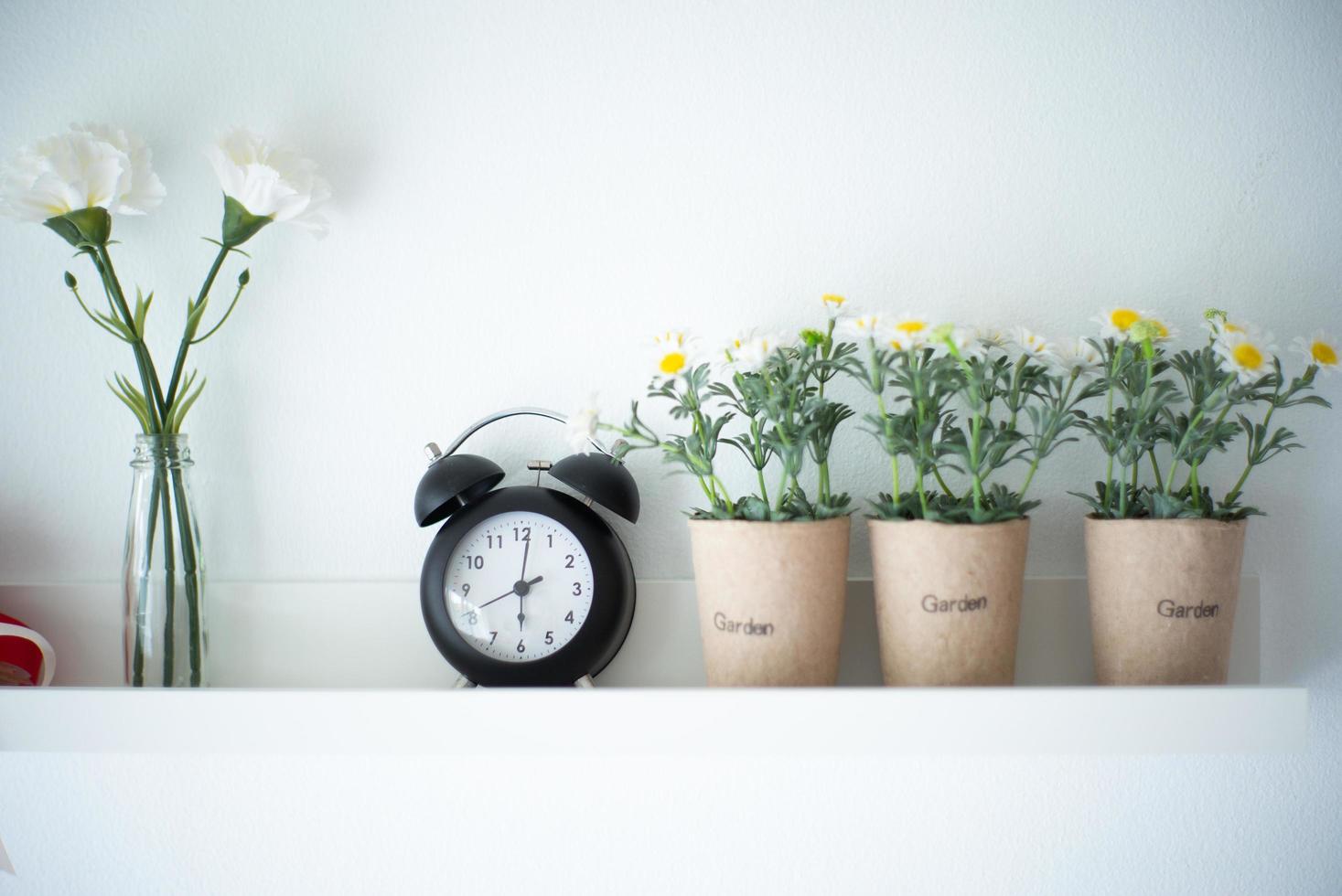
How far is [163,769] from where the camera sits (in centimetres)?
79

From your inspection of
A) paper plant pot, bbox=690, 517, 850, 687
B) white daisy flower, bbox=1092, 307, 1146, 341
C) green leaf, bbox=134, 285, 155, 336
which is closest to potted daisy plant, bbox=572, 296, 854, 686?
paper plant pot, bbox=690, 517, 850, 687

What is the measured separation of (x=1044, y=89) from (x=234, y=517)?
0.87 metres

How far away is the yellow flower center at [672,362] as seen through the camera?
0.64 metres

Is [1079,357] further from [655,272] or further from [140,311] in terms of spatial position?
[140,311]

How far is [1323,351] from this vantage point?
2.13 feet

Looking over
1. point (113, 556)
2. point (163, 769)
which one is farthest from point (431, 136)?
point (163, 769)

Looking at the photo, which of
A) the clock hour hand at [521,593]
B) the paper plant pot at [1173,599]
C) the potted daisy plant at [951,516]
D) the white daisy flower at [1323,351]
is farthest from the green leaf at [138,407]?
the white daisy flower at [1323,351]

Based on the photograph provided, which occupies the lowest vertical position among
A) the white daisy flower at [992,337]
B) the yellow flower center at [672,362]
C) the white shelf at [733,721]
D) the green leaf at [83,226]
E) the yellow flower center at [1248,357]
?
the white shelf at [733,721]

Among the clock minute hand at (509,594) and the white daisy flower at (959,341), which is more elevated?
the white daisy flower at (959,341)

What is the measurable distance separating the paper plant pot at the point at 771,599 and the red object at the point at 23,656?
602mm

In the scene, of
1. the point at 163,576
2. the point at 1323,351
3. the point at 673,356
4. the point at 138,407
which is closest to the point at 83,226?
the point at 138,407

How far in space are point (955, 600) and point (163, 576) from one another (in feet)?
2.22

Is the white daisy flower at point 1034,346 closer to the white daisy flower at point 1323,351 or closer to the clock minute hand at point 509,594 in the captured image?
the white daisy flower at point 1323,351

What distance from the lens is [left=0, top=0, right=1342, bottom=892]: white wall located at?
2.44ft
